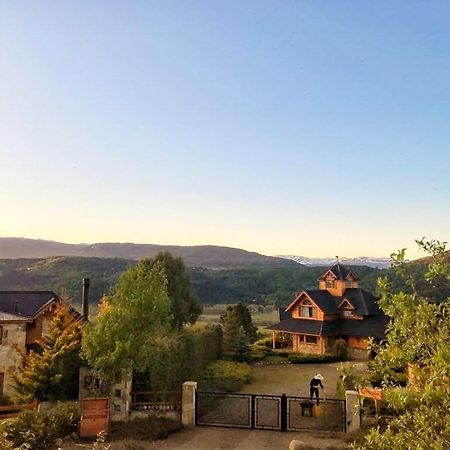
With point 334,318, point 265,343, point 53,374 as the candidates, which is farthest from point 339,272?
point 53,374

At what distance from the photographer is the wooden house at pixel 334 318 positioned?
3788 centimetres

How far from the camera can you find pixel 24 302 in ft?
88.6

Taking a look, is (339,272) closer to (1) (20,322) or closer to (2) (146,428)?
(1) (20,322)

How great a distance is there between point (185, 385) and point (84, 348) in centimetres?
444

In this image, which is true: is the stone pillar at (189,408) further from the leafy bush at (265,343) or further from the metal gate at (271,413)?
the leafy bush at (265,343)

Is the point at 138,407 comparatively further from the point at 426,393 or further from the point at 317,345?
the point at 317,345

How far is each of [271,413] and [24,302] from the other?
15.8m

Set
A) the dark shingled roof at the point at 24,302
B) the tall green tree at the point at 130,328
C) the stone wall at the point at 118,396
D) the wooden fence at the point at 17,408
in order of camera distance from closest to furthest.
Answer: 1. the wooden fence at the point at 17,408
2. the tall green tree at the point at 130,328
3. the stone wall at the point at 118,396
4. the dark shingled roof at the point at 24,302

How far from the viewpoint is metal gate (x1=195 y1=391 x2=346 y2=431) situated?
1822 centimetres

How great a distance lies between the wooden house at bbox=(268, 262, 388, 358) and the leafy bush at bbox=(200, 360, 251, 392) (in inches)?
331

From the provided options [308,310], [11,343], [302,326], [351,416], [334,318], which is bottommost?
[351,416]

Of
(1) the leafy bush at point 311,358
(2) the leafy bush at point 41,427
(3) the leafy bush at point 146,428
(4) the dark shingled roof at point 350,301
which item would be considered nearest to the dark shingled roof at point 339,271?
(4) the dark shingled roof at point 350,301

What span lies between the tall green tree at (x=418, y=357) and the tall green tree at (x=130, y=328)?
1311cm

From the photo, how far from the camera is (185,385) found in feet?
61.0
